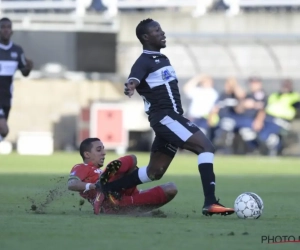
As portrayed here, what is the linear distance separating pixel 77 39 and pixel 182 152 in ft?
13.0

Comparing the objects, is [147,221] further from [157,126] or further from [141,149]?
[141,149]

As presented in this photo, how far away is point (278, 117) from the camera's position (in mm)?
24547

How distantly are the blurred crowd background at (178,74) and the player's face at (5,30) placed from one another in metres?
9.67

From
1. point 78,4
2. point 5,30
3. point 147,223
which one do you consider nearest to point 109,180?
point 147,223

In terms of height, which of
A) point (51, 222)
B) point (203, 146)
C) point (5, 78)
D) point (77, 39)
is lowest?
point (51, 222)

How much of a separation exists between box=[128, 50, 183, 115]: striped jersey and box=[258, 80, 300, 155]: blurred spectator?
1466 cm

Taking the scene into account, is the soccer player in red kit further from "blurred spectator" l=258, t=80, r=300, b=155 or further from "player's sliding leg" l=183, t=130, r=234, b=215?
"blurred spectator" l=258, t=80, r=300, b=155

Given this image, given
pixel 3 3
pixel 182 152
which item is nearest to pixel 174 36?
pixel 182 152

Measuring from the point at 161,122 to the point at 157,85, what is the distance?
0.35 meters

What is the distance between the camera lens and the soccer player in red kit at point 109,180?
918 cm

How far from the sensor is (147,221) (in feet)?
28.3

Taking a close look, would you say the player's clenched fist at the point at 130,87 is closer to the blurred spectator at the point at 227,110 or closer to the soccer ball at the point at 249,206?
the soccer ball at the point at 249,206

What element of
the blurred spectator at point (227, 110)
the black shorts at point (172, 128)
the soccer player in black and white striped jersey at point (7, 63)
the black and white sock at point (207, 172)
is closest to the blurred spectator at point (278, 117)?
the blurred spectator at point (227, 110)

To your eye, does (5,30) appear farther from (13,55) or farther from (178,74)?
(178,74)
